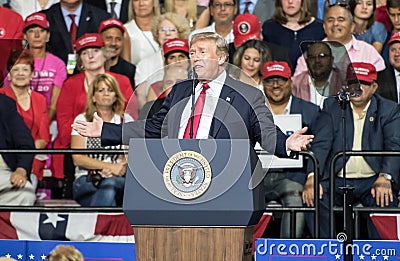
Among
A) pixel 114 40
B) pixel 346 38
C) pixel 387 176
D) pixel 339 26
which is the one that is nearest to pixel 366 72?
pixel 346 38

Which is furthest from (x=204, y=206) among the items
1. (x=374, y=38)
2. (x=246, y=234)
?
(x=374, y=38)

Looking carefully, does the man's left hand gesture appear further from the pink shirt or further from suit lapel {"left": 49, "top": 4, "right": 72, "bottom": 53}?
suit lapel {"left": 49, "top": 4, "right": 72, "bottom": 53}

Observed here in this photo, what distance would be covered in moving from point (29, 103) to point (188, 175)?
14.4 ft

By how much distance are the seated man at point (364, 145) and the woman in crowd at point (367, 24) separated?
1.14 feet

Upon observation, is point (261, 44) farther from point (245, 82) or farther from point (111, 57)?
point (245, 82)

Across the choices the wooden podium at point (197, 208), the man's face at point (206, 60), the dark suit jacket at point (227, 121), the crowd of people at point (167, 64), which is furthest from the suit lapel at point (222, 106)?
the crowd of people at point (167, 64)

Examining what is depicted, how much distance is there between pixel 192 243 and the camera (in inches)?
221

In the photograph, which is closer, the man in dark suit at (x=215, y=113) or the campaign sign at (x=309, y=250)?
the man in dark suit at (x=215, y=113)

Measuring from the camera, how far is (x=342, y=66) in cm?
709

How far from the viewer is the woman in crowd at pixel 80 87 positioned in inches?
375

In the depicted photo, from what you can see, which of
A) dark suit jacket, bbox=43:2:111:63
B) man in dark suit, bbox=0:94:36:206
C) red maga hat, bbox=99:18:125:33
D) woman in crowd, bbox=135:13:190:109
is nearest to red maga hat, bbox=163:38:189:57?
woman in crowd, bbox=135:13:190:109

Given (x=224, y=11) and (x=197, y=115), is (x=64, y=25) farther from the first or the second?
(x=197, y=115)

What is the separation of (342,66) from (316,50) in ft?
1.14

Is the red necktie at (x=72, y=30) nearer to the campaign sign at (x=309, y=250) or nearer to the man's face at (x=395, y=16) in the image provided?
the man's face at (x=395, y=16)
